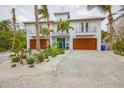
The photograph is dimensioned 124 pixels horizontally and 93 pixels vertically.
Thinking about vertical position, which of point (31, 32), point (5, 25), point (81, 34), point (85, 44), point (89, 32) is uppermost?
point (5, 25)

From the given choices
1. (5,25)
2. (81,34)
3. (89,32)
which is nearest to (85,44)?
(81,34)

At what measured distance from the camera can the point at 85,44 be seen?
27.2 metres

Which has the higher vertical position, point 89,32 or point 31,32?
point 31,32

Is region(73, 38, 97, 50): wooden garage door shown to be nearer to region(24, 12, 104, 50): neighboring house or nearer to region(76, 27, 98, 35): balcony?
region(24, 12, 104, 50): neighboring house

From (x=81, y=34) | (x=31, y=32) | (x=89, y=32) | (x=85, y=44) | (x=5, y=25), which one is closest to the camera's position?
(x=89, y=32)

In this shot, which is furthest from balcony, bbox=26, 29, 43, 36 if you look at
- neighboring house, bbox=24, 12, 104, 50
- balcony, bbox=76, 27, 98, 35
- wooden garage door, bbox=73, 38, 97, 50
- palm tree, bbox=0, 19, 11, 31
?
balcony, bbox=76, 27, 98, 35

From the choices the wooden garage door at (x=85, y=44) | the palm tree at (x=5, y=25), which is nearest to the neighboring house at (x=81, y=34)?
the wooden garage door at (x=85, y=44)

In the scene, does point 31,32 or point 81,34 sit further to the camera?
point 31,32

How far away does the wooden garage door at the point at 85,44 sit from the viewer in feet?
87.8

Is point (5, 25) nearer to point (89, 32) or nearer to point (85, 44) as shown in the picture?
point (85, 44)

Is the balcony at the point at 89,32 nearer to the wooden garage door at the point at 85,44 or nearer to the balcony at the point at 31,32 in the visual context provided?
the wooden garage door at the point at 85,44
